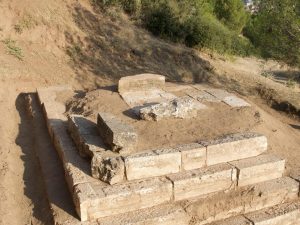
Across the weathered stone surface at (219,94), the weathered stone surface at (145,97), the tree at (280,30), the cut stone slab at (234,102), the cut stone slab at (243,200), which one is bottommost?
the cut stone slab at (243,200)

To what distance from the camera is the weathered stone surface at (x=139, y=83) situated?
7.13 meters

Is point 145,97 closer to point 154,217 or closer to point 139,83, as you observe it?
point 139,83

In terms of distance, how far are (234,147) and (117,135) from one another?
1.72 metres

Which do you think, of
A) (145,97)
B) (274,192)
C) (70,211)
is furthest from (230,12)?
(70,211)

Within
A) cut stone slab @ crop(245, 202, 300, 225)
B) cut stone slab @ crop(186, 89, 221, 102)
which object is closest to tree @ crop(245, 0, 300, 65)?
cut stone slab @ crop(186, 89, 221, 102)

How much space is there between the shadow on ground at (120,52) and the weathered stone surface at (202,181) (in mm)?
5376

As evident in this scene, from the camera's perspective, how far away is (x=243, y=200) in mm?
5113

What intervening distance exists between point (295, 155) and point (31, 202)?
419 cm

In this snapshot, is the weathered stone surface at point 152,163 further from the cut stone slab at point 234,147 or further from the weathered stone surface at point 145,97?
the weathered stone surface at point 145,97

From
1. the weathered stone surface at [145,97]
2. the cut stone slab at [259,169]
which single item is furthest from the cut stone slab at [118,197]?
the weathered stone surface at [145,97]

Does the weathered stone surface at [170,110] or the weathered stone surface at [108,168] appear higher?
the weathered stone surface at [170,110]

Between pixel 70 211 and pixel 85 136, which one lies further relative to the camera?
pixel 85 136

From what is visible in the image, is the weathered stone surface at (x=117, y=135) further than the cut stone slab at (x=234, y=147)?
No

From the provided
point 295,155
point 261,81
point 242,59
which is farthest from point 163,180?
point 242,59
